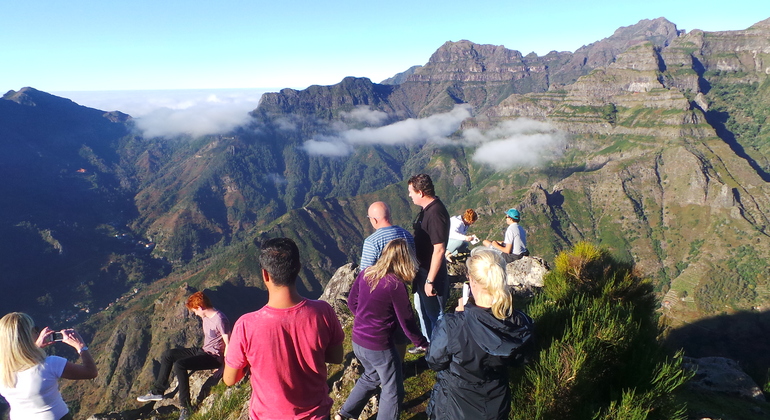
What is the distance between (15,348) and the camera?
491 centimetres

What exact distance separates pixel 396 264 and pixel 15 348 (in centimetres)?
533

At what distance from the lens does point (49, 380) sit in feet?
17.4

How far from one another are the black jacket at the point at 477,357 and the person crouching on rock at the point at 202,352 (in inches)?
239

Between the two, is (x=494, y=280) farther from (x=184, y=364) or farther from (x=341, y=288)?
(x=341, y=288)

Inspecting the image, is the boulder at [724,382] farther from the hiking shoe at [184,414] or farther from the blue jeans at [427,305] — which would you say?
the hiking shoe at [184,414]

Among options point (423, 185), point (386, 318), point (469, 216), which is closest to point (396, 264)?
point (386, 318)

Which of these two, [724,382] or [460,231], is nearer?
[724,382]

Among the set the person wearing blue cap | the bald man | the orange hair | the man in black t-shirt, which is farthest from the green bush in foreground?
the orange hair

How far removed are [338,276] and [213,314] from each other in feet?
25.5

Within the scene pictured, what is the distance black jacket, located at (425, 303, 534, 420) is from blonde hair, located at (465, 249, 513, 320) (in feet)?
0.42

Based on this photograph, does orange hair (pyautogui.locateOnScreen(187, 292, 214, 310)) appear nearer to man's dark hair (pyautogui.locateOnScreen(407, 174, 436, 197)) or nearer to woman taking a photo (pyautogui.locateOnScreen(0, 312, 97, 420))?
woman taking a photo (pyautogui.locateOnScreen(0, 312, 97, 420))

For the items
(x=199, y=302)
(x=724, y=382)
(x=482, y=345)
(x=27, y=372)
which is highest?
(x=482, y=345)

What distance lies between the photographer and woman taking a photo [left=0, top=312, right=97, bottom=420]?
4.94m

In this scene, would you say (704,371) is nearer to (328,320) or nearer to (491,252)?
(491,252)
